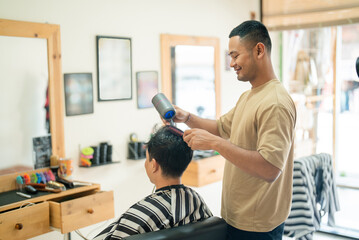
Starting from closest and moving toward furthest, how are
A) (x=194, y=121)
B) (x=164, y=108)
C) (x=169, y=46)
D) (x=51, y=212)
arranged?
(x=164, y=108), (x=194, y=121), (x=51, y=212), (x=169, y=46)

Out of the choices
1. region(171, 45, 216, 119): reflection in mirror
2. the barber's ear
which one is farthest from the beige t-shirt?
region(171, 45, 216, 119): reflection in mirror

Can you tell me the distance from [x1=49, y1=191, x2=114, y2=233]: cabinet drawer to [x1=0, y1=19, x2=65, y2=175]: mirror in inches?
15.4

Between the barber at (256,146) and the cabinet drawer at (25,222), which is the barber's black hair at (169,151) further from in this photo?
the cabinet drawer at (25,222)

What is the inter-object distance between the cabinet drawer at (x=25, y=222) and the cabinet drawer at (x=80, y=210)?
49 mm

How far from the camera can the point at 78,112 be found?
2.78 m

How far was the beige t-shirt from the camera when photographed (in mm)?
1477

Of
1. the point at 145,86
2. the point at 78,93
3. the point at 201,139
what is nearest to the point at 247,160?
the point at 201,139

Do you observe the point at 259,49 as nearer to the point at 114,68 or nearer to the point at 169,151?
the point at 169,151

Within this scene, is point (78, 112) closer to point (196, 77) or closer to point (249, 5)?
point (196, 77)

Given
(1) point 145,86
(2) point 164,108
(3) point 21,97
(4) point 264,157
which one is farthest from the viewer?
(1) point 145,86

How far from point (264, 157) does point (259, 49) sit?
17.7 inches

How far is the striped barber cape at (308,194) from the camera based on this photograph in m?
2.72

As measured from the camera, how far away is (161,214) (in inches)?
63.2

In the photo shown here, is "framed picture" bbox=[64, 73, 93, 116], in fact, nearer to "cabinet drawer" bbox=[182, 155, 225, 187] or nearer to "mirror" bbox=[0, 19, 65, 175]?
"mirror" bbox=[0, 19, 65, 175]
